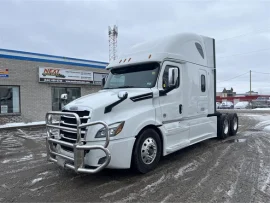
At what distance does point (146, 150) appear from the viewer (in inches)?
197

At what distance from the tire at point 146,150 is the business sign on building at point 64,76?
42.3ft

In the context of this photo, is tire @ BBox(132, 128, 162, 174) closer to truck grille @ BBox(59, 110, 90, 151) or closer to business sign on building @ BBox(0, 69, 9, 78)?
truck grille @ BBox(59, 110, 90, 151)

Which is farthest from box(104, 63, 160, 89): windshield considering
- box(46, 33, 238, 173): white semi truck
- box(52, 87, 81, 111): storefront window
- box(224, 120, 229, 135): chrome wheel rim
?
box(52, 87, 81, 111): storefront window

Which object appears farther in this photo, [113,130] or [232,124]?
[232,124]

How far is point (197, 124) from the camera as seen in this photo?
6996 millimetres

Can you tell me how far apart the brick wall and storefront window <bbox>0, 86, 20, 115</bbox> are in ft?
1.01

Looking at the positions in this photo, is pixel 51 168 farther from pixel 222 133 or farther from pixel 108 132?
pixel 222 133

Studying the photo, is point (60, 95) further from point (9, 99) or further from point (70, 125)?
point (70, 125)

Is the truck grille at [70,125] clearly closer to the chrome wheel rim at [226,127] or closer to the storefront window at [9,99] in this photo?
the chrome wheel rim at [226,127]

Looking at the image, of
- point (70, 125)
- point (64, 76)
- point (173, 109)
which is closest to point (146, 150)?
point (173, 109)

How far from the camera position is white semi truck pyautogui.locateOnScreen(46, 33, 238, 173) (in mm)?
4312

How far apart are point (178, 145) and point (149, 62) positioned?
2.31 metres

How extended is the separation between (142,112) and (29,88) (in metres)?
12.9

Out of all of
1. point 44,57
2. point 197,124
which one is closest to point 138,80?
point 197,124
